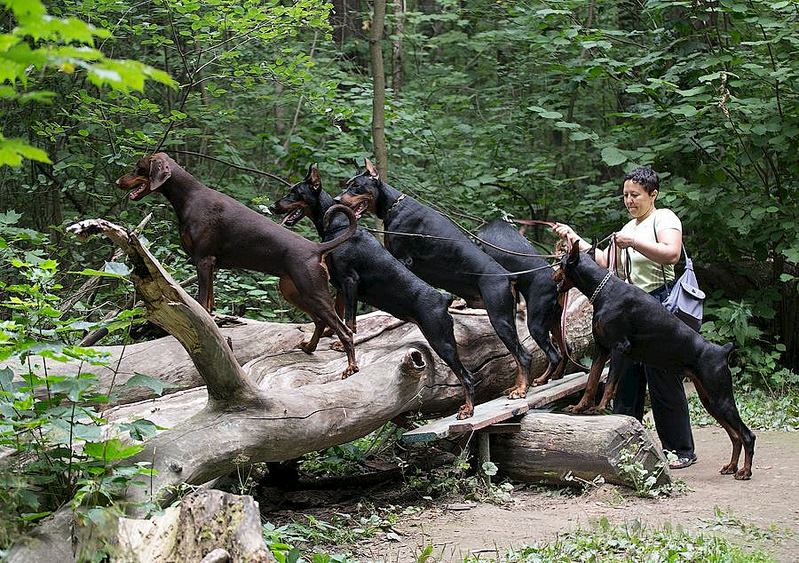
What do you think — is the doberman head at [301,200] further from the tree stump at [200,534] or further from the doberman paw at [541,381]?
the tree stump at [200,534]

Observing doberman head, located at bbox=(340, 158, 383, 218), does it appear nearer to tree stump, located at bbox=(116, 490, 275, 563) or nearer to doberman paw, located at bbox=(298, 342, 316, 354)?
doberman paw, located at bbox=(298, 342, 316, 354)

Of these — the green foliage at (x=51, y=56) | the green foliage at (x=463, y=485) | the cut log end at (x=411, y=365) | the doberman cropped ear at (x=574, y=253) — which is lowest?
the green foliage at (x=463, y=485)

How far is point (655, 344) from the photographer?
6223mm

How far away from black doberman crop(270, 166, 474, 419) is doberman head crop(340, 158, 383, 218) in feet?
1.05

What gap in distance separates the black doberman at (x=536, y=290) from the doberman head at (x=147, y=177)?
2.60 metres

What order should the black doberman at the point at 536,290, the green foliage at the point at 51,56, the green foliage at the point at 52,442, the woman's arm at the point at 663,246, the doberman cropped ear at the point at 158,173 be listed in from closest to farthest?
1. the green foliage at the point at 51,56
2. the green foliage at the point at 52,442
3. the doberman cropped ear at the point at 158,173
4. the woman's arm at the point at 663,246
5. the black doberman at the point at 536,290

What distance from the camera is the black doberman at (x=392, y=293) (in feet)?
20.1

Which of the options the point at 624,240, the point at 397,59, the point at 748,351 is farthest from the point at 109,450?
the point at 397,59

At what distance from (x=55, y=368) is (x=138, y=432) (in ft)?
6.48

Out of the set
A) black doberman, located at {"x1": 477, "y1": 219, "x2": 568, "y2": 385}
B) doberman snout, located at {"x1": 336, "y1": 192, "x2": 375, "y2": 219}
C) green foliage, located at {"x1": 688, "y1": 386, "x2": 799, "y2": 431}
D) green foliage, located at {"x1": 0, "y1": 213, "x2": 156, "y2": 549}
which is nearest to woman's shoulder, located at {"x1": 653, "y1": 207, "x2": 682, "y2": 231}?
black doberman, located at {"x1": 477, "y1": 219, "x2": 568, "y2": 385}

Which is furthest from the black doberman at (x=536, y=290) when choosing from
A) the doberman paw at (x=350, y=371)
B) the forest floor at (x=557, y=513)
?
the doberman paw at (x=350, y=371)

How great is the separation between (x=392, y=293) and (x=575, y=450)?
175 cm

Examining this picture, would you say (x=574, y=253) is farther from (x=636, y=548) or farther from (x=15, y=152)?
(x=15, y=152)

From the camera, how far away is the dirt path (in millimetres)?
4845
